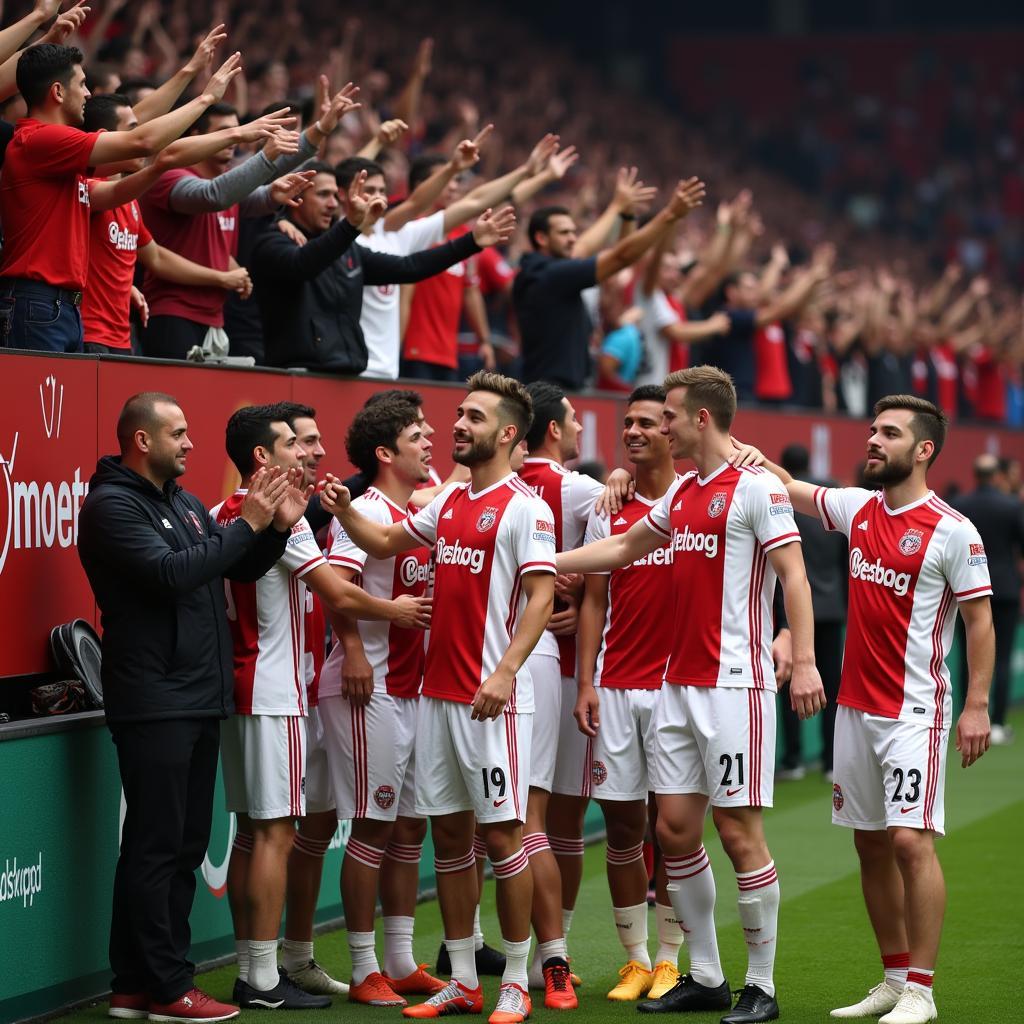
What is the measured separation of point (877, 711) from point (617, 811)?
3.89 feet

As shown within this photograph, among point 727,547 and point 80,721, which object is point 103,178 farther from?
point 727,547

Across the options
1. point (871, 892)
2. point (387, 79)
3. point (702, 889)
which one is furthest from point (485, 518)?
point (387, 79)

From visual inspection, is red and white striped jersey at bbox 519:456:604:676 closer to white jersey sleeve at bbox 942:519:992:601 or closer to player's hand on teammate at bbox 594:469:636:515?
player's hand on teammate at bbox 594:469:636:515

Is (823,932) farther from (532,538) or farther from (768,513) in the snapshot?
(532,538)

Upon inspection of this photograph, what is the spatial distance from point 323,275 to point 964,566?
12.6 ft

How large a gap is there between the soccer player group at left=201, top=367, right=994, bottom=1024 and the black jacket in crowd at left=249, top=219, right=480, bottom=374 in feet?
5.64

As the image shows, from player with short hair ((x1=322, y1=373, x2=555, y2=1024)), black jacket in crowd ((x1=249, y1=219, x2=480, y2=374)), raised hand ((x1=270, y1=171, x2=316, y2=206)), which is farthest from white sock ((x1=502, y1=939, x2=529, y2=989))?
raised hand ((x1=270, y1=171, x2=316, y2=206))

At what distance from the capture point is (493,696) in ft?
20.0

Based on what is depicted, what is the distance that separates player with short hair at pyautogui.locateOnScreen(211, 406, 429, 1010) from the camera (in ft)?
21.4

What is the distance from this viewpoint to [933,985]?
6895 mm

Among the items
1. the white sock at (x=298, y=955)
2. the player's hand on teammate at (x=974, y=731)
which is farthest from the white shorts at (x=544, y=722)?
the player's hand on teammate at (x=974, y=731)

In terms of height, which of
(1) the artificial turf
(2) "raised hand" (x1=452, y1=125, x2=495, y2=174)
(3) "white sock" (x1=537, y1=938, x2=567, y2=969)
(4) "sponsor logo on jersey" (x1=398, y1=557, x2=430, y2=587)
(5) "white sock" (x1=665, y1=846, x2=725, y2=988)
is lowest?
(1) the artificial turf

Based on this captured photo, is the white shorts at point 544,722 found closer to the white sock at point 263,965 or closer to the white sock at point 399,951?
→ the white sock at point 399,951

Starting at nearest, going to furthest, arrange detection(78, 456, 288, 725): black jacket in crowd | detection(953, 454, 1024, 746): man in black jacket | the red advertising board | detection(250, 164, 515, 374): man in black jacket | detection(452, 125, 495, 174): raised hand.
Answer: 1. detection(78, 456, 288, 725): black jacket in crowd
2. the red advertising board
3. detection(250, 164, 515, 374): man in black jacket
4. detection(452, 125, 495, 174): raised hand
5. detection(953, 454, 1024, 746): man in black jacket
